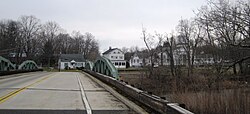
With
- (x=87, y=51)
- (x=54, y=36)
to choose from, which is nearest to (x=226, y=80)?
(x=54, y=36)

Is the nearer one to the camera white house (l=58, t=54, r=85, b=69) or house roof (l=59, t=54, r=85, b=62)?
white house (l=58, t=54, r=85, b=69)

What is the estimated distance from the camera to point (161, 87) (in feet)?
64.1

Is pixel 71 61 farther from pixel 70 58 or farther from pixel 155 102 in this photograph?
pixel 155 102

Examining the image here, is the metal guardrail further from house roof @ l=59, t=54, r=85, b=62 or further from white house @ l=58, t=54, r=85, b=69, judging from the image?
house roof @ l=59, t=54, r=85, b=62

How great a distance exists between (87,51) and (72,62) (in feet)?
82.6

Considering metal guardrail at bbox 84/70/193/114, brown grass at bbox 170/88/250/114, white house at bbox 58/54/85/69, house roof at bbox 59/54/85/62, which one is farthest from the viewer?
house roof at bbox 59/54/85/62

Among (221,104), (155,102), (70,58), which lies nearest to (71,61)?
(70,58)

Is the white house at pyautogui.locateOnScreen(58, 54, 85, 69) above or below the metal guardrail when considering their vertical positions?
above

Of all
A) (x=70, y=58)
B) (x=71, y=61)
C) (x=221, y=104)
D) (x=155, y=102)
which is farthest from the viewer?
(x=70, y=58)

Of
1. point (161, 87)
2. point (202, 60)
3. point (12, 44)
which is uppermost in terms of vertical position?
point (12, 44)

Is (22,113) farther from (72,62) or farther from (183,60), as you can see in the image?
(72,62)

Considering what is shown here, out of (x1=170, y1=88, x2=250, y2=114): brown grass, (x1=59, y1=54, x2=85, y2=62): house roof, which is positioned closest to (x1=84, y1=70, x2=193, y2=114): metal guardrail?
(x1=170, y1=88, x2=250, y2=114): brown grass

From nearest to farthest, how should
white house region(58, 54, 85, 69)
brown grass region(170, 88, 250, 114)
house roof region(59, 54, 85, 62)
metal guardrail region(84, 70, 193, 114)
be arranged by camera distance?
metal guardrail region(84, 70, 193, 114)
brown grass region(170, 88, 250, 114)
white house region(58, 54, 85, 69)
house roof region(59, 54, 85, 62)

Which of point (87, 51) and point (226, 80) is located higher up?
point (87, 51)
